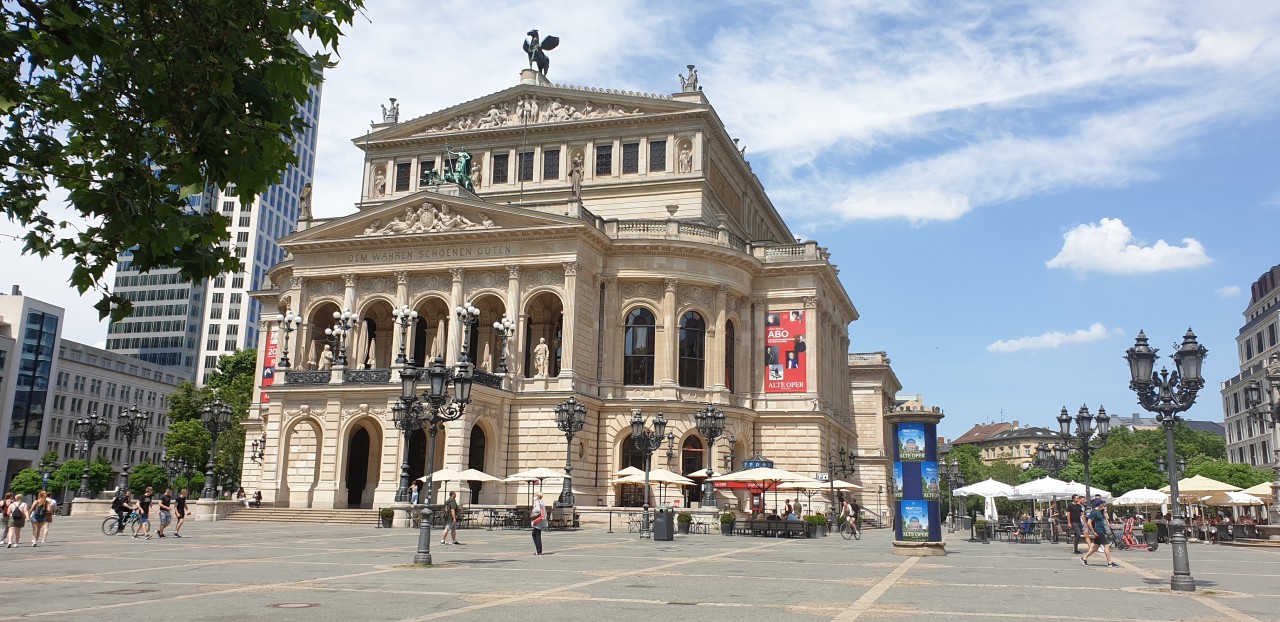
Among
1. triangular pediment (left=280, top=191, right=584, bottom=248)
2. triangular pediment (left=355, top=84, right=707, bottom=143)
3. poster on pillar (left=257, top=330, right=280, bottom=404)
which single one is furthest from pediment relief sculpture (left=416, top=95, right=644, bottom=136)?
poster on pillar (left=257, top=330, right=280, bottom=404)

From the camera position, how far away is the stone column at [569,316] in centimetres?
5000

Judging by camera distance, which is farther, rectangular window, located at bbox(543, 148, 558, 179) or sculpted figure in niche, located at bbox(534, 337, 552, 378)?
rectangular window, located at bbox(543, 148, 558, 179)

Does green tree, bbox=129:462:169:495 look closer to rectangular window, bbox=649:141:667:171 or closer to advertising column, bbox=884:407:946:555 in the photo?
rectangular window, bbox=649:141:667:171

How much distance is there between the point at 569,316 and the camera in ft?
164

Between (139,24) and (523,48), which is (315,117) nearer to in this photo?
(523,48)

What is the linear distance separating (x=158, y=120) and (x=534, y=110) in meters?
55.8

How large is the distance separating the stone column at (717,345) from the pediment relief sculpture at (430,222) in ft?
41.5

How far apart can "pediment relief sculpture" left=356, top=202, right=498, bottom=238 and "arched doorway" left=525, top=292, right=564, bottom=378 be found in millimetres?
5594

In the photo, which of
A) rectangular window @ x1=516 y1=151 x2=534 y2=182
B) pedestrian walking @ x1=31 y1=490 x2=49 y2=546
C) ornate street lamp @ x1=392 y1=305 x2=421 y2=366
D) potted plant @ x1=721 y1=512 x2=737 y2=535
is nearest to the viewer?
pedestrian walking @ x1=31 y1=490 x2=49 y2=546

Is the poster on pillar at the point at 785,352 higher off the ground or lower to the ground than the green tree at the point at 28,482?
higher

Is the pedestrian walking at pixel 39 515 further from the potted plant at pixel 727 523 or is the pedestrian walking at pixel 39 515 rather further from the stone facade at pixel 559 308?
the potted plant at pixel 727 523

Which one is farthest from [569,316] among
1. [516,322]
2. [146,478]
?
[146,478]

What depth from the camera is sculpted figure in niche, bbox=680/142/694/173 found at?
5862 cm

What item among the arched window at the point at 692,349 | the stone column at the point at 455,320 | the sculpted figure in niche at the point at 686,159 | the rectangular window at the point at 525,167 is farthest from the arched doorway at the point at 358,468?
the sculpted figure in niche at the point at 686,159
